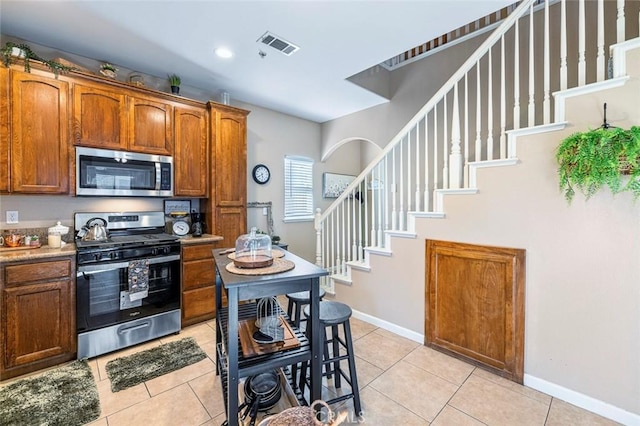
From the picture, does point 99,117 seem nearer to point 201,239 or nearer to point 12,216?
point 12,216

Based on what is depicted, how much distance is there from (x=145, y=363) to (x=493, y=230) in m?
3.23

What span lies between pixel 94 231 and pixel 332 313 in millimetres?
2600

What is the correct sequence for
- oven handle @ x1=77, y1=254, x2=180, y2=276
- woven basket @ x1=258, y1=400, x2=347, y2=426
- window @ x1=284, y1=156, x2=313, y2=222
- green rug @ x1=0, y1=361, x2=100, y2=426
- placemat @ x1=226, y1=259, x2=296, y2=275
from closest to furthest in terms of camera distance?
woven basket @ x1=258, y1=400, x2=347, y2=426 < placemat @ x1=226, y1=259, x2=296, y2=275 < green rug @ x1=0, y1=361, x2=100, y2=426 < oven handle @ x1=77, y1=254, x2=180, y2=276 < window @ x1=284, y1=156, x2=313, y2=222

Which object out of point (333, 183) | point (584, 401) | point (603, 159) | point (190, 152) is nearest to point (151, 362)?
point (190, 152)

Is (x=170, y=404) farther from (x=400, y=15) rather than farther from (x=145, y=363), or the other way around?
(x=400, y=15)

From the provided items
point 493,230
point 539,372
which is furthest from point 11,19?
point 539,372

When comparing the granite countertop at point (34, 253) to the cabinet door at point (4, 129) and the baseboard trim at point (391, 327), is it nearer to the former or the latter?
the cabinet door at point (4, 129)

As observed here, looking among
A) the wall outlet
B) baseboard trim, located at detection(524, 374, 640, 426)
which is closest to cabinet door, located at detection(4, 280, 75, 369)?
the wall outlet

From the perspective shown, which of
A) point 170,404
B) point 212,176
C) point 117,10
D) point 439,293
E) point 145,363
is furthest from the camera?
point 212,176

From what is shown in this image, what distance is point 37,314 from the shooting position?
2.29m

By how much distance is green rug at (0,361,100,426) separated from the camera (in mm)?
1804

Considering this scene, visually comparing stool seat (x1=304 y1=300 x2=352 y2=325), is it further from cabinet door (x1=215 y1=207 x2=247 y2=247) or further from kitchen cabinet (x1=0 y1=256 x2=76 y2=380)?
kitchen cabinet (x1=0 y1=256 x2=76 y2=380)

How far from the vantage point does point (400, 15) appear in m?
2.35

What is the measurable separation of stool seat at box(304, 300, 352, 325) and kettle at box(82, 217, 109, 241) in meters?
2.34
